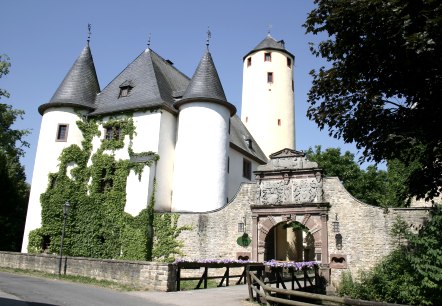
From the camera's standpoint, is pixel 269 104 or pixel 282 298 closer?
pixel 282 298

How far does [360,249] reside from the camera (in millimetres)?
18594

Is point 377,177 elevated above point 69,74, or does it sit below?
below

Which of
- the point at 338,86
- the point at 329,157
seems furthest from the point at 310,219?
the point at 329,157

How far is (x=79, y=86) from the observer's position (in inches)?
1022

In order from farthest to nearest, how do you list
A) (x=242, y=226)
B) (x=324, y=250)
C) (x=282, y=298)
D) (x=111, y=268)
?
(x=242, y=226) → (x=324, y=250) → (x=111, y=268) → (x=282, y=298)

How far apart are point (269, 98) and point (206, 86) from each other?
11183 mm

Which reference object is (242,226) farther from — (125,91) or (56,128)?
(56,128)

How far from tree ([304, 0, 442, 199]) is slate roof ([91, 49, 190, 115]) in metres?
12.3

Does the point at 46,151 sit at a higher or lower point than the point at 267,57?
lower

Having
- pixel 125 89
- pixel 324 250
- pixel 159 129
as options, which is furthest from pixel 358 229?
pixel 125 89

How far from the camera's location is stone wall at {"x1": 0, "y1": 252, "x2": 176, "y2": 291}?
522 inches

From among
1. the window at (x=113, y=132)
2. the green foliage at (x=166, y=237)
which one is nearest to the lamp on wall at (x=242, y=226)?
the green foliage at (x=166, y=237)

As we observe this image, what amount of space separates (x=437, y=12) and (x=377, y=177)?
2790 centimetres

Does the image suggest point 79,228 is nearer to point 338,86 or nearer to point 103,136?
point 103,136
